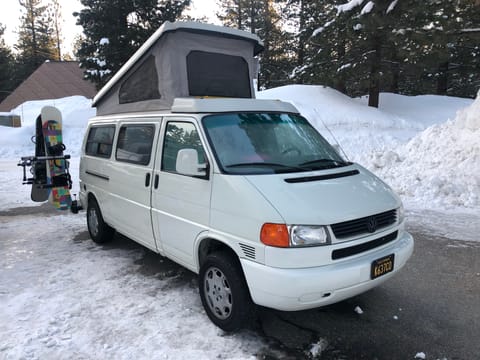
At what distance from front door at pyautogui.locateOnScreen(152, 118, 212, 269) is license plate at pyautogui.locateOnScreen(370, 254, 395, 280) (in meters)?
1.50

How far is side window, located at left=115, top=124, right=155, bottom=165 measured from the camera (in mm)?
4487

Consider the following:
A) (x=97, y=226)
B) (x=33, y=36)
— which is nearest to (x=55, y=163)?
(x=97, y=226)

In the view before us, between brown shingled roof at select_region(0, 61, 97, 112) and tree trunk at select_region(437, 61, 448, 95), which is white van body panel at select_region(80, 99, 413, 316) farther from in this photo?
brown shingled roof at select_region(0, 61, 97, 112)

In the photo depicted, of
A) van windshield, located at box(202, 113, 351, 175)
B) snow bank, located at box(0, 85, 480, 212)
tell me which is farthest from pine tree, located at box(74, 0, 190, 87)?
van windshield, located at box(202, 113, 351, 175)

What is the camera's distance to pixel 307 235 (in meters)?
2.97

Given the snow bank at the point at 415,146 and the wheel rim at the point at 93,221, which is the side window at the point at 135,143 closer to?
the wheel rim at the point at 93,221

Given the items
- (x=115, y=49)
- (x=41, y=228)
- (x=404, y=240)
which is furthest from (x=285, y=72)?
(x=404, y=240)

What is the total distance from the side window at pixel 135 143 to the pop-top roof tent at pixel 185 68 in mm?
297

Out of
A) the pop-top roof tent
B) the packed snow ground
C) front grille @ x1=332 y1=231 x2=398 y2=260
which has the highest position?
the pop-top roof tent

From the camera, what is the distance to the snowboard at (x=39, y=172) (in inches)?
273

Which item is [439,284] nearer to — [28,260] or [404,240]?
[404,240]

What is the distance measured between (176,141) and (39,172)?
4137mm

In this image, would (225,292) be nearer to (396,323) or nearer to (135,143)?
(396,323)

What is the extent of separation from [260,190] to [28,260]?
4003mm
